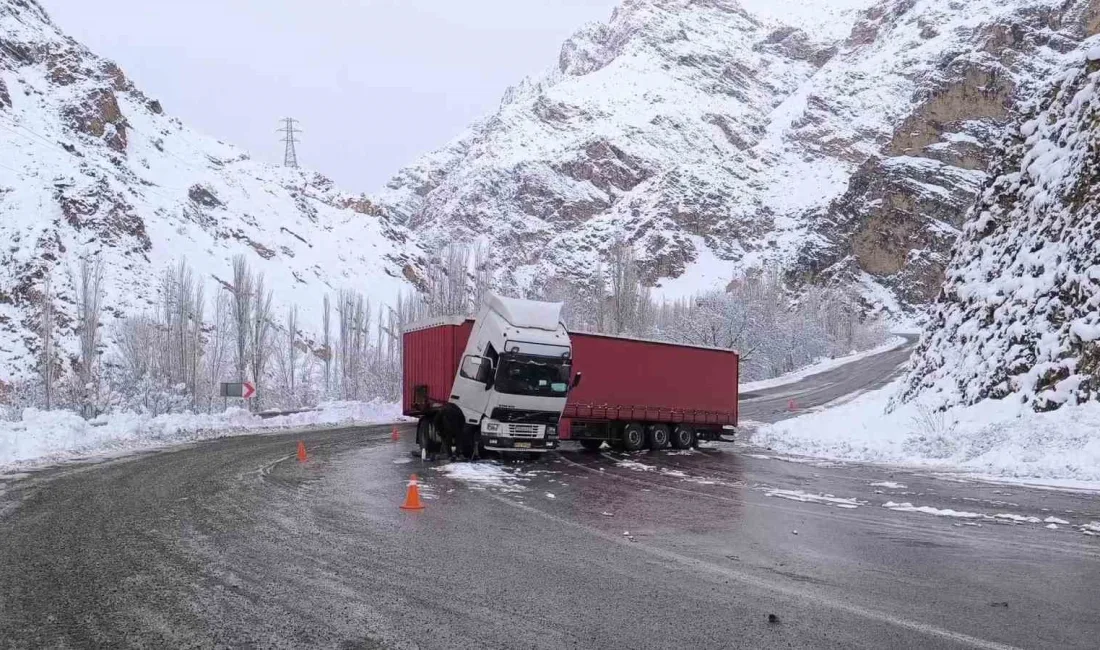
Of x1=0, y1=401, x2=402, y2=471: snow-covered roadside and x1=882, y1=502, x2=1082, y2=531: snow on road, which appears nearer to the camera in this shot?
x1=882, y1=502, x2=1082, y2=531: snow on road

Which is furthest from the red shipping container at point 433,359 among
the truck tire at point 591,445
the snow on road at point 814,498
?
the snow on road at point 814,498

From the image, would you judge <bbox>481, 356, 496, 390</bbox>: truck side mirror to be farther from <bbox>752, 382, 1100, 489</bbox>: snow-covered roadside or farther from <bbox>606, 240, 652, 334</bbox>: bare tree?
<bbox>606, 240, 652, 334</bbox>: bare tree

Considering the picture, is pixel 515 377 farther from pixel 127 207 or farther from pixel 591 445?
pixel 127 207

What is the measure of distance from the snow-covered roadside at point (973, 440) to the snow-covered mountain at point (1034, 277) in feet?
2.87

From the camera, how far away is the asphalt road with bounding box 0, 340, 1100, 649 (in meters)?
5.55

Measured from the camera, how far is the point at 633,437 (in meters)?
22.8

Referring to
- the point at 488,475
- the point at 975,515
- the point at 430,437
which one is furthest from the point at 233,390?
the point at 975,515

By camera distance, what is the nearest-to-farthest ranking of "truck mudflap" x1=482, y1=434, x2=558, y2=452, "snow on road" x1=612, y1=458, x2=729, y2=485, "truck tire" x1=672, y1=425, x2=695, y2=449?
"snow on road" x1=612, y1=458, x2=729, y2=485 → "truck mudflap" x1=482, y1=434, x2=558, y2=452 → "truck tire" x1=672, y1=425, x2=695, y2=449

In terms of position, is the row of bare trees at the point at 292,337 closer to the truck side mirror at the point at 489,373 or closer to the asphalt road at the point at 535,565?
the truck side mirror at the point at 489,373

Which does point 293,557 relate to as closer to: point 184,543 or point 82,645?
point 184,543

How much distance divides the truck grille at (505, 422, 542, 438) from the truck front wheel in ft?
19.8

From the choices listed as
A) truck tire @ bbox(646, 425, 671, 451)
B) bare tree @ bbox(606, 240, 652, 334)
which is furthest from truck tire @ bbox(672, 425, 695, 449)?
bare tree @ bbox(606, 240, 652, 334)

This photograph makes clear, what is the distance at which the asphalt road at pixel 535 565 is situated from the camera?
5547mm

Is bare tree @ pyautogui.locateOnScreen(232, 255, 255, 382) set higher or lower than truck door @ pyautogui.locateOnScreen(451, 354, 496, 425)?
higher
